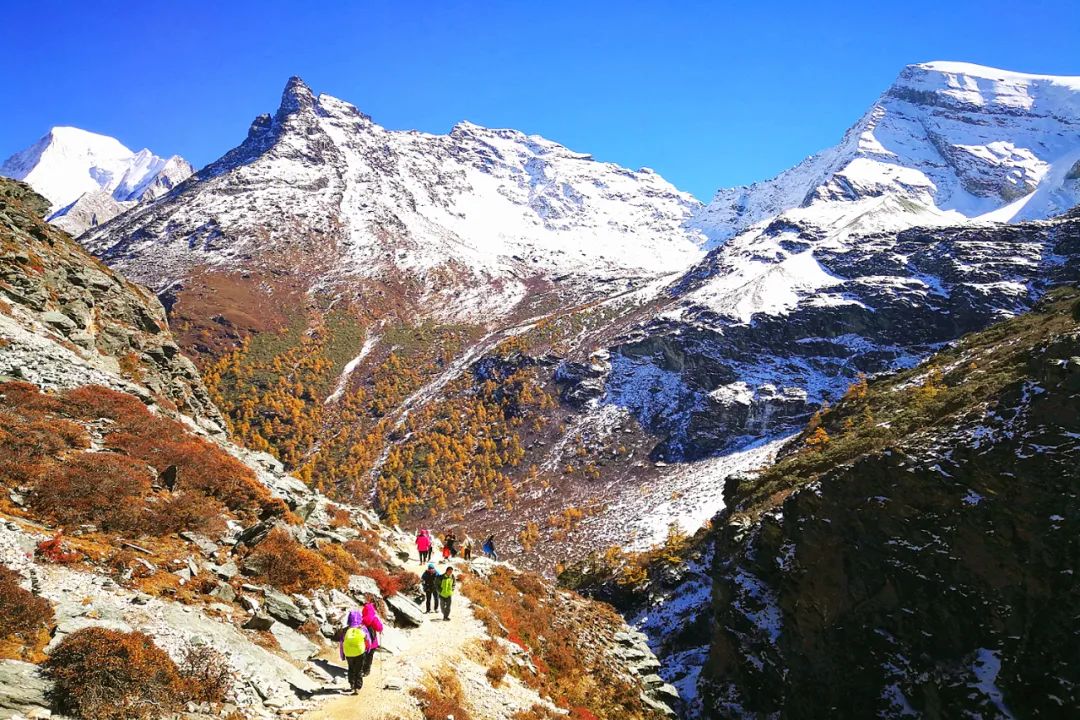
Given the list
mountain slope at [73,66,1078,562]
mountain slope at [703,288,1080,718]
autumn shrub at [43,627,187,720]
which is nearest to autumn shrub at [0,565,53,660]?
autumn shrub at [43,627,187,720]

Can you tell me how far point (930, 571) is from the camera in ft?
76.4

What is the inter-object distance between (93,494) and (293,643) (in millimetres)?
7314

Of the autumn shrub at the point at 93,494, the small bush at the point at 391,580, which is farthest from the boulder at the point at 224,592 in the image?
the small bush at the point at 391,580

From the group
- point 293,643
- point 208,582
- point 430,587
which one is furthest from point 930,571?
point 208,582

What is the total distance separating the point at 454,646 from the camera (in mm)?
20688

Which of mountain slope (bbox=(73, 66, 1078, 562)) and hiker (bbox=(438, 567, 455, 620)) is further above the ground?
mountain slope (bbox=(73, 66, 1078, 562))

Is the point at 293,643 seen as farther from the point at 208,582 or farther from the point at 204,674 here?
the point at 204,674

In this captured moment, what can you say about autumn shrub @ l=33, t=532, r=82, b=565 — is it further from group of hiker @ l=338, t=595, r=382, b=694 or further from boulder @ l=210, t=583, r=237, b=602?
group of hiker @ l=338, t=595, r=382, b=694

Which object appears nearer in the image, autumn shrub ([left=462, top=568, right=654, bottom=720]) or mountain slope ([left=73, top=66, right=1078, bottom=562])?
autumn shrub ([left=462, top=568, right=654, bottom=720])

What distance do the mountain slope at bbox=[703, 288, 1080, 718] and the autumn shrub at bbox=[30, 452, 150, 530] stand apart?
27.4 metres

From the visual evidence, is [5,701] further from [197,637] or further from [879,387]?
[879,387]

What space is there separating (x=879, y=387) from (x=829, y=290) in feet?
406

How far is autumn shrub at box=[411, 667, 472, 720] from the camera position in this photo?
50.5 ft

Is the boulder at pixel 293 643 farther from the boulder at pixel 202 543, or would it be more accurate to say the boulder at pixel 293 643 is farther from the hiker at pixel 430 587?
the hiker at pixel 430 587
